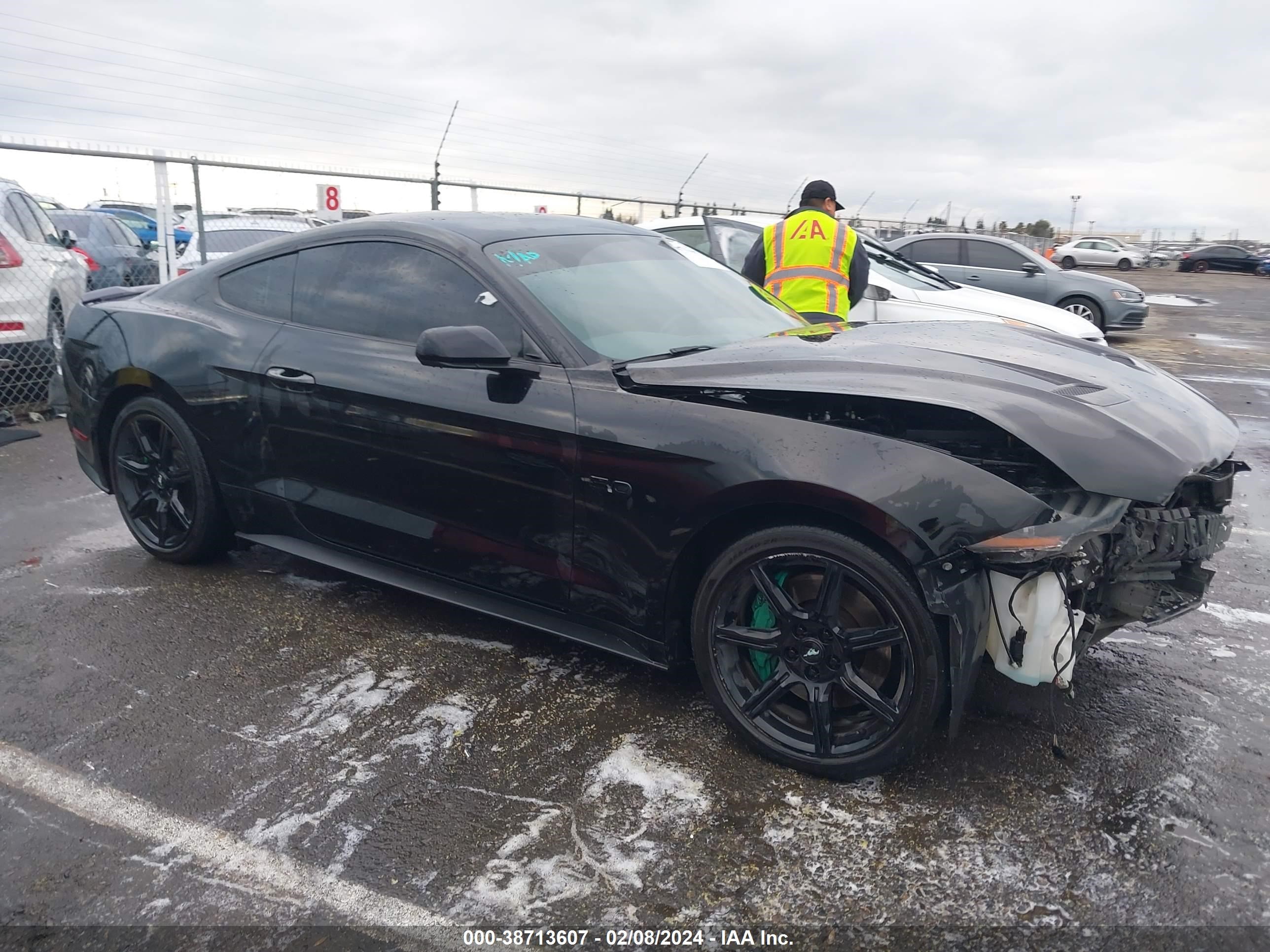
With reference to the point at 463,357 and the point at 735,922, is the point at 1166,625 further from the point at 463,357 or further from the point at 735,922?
the point at 463,357

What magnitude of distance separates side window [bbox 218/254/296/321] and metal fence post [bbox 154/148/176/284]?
5.89 m

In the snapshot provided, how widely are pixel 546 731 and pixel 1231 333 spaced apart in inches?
633

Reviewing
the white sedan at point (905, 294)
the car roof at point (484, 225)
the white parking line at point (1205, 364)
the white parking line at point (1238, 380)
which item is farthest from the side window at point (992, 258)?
the car roof at point (484, 225)

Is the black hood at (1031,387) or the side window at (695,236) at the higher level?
the side window at (695,236)

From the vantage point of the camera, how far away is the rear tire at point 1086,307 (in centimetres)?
1335

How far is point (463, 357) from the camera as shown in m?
2.90

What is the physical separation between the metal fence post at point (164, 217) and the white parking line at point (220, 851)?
7344 millimetres

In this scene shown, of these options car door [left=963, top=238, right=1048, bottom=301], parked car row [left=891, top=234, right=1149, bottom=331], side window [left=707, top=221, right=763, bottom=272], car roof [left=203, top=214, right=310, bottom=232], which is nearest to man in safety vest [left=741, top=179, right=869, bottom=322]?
side window [left=707, top=221, right=763, bottom=272]

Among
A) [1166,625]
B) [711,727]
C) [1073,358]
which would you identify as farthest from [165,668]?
[1166,625]

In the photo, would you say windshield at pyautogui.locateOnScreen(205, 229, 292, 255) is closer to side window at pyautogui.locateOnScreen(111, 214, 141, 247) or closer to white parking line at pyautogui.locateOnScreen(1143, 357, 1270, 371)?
side window at pyautogui.locateOnScreen(111, 214, 141, 247)

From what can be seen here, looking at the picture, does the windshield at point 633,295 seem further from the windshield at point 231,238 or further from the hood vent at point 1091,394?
the windshield at point 231,238

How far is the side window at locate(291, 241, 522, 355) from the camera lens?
128 inches

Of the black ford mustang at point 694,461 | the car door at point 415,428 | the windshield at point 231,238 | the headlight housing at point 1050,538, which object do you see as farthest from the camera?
the windshield at point 231,238

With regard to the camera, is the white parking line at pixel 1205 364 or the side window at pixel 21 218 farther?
the white parking line at pixel 1205 364
